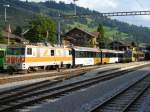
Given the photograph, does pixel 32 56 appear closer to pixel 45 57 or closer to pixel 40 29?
pixel 45 57

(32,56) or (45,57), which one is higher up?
(32,56)

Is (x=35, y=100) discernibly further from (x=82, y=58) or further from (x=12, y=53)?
(x=82, y=58)

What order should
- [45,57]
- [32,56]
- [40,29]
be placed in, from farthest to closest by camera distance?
[40,29]
[45,57]
[32,56]

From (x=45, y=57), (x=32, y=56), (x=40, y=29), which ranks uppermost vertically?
(x=40, y=29)

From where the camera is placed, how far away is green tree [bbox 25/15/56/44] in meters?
105

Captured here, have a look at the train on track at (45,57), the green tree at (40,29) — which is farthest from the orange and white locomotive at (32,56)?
the green tree at (40,29)

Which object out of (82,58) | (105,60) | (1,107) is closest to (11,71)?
(82,58)

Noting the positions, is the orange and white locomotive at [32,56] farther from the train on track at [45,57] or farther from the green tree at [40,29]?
the green tree at [40,29]

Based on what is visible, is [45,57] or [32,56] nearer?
[32,56]

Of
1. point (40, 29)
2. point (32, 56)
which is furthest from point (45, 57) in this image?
point (40, 29)

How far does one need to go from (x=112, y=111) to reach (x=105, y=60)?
6295cm

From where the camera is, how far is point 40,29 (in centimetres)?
10631

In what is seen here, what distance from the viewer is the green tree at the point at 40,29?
105000 mm

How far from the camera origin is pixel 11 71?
41.8 metres
